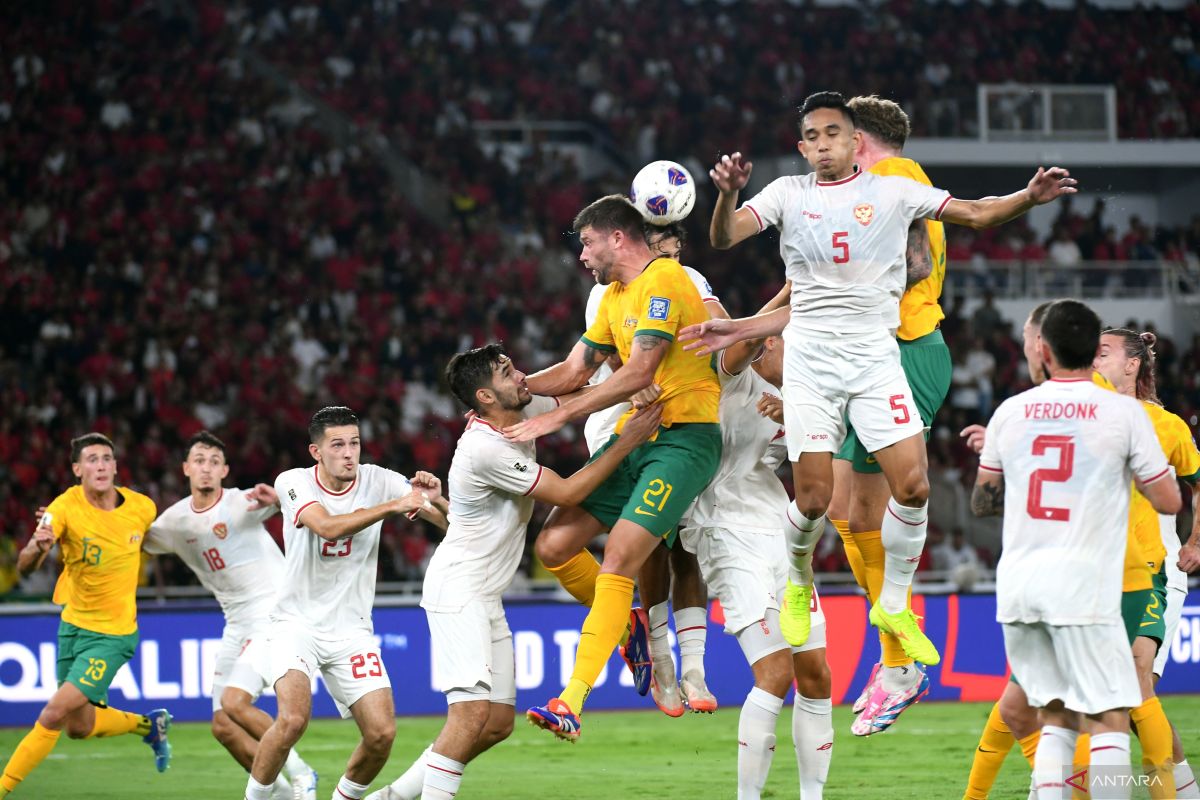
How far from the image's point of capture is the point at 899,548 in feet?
26.7

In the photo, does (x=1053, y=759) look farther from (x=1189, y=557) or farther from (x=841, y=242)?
(x=841, y=242)

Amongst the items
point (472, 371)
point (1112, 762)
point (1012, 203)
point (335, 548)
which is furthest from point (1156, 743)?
point (335, 548)

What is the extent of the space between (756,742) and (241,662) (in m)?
4.01

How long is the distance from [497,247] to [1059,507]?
1830cm

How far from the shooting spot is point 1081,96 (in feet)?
86.2

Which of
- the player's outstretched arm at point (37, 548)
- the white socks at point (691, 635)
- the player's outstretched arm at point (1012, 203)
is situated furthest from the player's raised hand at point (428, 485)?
the player's outstretched arm at point (37, 548)

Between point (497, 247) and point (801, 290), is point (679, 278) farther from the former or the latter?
point (497, 247)

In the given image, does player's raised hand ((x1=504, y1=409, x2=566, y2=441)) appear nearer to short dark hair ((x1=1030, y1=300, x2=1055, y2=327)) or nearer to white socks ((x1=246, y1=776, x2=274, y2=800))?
short dark hair ((x1=1030, y1=300, x2=1055, y2=327))

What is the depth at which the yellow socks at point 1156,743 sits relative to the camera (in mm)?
7449

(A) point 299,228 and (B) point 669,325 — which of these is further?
(A) point 299,228

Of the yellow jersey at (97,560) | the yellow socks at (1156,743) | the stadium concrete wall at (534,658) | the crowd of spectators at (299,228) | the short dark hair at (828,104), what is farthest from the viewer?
the crowd of spectators at (299,228)

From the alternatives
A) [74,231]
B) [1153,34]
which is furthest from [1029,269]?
[74,231]

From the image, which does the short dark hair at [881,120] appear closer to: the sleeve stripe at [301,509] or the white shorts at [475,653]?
the white shorts at [475,653]

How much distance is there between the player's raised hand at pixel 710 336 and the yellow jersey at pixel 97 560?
5.44 metres
